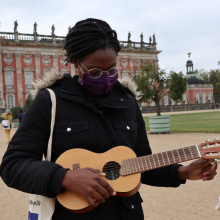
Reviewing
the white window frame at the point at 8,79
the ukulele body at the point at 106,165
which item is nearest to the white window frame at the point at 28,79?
the white window frame at the point at 8,79

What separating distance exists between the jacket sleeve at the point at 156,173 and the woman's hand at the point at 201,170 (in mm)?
85

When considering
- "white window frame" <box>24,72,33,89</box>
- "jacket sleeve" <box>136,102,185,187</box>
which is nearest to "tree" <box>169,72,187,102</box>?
"jacket sleeve" <box>136,102,185,187</box>

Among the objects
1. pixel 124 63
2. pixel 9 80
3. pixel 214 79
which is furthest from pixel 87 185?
pixel 214 79

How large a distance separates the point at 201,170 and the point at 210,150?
220mm

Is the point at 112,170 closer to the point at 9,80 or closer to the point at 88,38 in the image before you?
the point at 88,38

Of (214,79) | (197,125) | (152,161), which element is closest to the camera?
(152,161)

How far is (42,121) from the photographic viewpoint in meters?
1.52

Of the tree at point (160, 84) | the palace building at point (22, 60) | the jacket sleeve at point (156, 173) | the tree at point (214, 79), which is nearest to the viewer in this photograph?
the jacket sleeve at point (156, 173)

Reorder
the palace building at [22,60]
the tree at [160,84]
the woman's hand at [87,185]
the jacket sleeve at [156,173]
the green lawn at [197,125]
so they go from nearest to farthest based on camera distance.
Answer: the woman's hand at [87,185], the jacket sleeve at [156,173], the green lawn at [197,125], the tree at [160,84], the palace building at [22,60]

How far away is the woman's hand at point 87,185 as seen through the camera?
4.43ft

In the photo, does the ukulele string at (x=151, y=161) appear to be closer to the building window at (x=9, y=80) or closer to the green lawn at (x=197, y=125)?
the green lawn at (x=197, y=125)

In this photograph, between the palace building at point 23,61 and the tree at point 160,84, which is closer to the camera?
the tree at point 160,84

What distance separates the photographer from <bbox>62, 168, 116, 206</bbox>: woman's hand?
135 cm

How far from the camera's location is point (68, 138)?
5.09 ft
